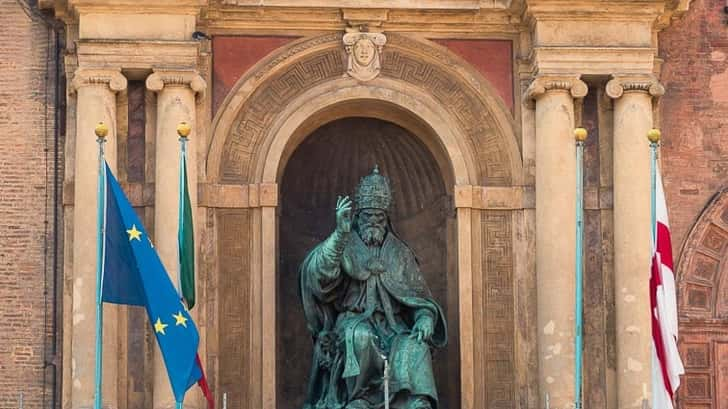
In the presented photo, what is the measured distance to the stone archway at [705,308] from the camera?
2222 cm

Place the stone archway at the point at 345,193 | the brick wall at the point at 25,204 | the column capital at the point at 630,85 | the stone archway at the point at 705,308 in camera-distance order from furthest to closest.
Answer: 1. the stone archway at the point at 345,193
2. the stone archway at the point at 705,308
3. the column capital at the point at 630,85
4. the brick wall at the point at 25,204

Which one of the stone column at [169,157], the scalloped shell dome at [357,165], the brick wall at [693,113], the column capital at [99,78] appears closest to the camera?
the stone column at [169,157]

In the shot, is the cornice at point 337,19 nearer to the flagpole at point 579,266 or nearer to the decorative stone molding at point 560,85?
the decorative stone molding at point 560,85

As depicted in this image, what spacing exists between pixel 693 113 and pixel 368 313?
3.90 meters

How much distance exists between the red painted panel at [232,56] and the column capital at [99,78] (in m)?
1.09

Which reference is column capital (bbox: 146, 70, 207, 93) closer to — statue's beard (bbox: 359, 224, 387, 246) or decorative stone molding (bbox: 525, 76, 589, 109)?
statue's beard (bbox: 359, 224, 387, 246)

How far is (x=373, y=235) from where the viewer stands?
22.0 m

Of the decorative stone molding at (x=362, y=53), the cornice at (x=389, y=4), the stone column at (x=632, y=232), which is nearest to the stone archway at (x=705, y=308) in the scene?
the stone column at (x=632, y=232)

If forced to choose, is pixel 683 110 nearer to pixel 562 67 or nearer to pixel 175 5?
pixel 562 67

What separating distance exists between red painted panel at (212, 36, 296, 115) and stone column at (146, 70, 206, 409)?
0.47 meters

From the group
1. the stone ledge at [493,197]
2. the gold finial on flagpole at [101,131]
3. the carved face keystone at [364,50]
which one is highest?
the carved face keystone at [364,50]

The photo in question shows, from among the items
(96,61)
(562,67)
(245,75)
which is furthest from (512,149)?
(96,61)

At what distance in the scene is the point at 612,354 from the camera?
71.5ft

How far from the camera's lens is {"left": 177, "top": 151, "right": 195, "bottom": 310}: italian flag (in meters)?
20.7
